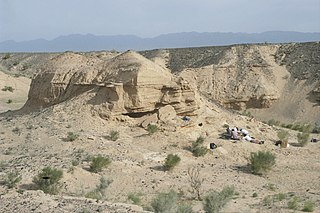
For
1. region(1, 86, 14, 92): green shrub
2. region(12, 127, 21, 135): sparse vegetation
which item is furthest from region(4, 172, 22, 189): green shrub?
region(1, 86, 14, 92): green shrub

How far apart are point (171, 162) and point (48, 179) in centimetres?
426

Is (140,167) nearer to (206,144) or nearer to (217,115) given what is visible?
(206,144)

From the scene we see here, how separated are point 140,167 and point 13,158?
3.92 m

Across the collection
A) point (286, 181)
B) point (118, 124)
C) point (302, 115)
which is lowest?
point (302, 115)

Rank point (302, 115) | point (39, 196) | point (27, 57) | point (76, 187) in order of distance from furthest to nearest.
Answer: point (27, 57) < point (302, 115) < point (76, 187) < point (39, 196)

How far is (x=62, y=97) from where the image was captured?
20.5 m

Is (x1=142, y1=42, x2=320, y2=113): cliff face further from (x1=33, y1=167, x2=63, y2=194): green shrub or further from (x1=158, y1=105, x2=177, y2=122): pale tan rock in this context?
(x1=33, y1=167, x2=63, y2=194): green shrub

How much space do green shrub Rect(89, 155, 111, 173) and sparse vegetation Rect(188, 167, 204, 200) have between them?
8.37ft

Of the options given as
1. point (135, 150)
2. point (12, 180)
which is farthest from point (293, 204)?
point (12, 180)

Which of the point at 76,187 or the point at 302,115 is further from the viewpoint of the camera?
the point at 302,115

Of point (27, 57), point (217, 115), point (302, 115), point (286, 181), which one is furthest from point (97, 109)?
point (27, 57)

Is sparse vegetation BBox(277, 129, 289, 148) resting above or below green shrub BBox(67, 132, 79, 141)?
below

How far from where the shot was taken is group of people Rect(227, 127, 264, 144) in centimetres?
1890

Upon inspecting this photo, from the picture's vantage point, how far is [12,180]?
1205 cm
